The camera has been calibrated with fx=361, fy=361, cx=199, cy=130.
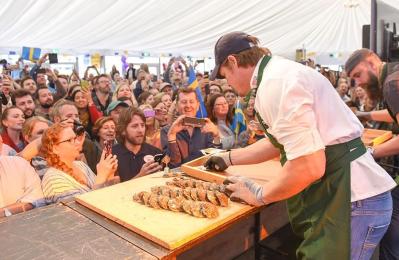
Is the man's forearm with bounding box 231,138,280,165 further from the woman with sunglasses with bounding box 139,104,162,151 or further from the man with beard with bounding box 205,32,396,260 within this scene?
the woman with sunglasses with bounding box 139,104,162,151

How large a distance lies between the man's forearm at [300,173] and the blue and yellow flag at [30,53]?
598 centimetres

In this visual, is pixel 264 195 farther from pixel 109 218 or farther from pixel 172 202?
pixel 109 218

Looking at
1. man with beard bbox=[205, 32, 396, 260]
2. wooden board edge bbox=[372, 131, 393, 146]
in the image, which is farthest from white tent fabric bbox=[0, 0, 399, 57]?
man with beard bbox=[205, 32, 396, 260]

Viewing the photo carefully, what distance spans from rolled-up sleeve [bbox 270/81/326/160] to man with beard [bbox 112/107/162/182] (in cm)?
180

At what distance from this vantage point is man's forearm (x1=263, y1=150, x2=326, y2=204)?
1.20m

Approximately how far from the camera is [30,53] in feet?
Answer: 20.4

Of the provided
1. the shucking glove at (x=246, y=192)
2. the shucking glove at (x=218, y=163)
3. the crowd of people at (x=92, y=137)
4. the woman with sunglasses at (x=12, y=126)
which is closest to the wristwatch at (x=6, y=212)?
the crowd of people at (x=92, y=137)

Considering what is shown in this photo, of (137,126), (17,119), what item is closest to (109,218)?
(137,126)

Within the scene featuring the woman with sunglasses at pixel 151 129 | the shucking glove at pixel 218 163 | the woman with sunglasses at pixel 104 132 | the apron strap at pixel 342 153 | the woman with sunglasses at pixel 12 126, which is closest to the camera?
the apron strap at pixel 342 153

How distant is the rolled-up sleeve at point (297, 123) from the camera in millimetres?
1186

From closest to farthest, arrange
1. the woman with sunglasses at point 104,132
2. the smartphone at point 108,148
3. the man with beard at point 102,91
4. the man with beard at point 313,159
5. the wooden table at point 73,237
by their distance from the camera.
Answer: the wooden table at point 73,237
the man with beard at point 313,159
the smartphone at point 108,148
the woman with sunglasses at point 104,132
the man with beard at point 102,91

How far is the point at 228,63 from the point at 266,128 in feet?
0.98

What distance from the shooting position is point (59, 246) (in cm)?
115

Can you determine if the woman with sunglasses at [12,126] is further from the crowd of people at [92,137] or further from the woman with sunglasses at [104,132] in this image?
the woman with sunglasses at [104,132]
